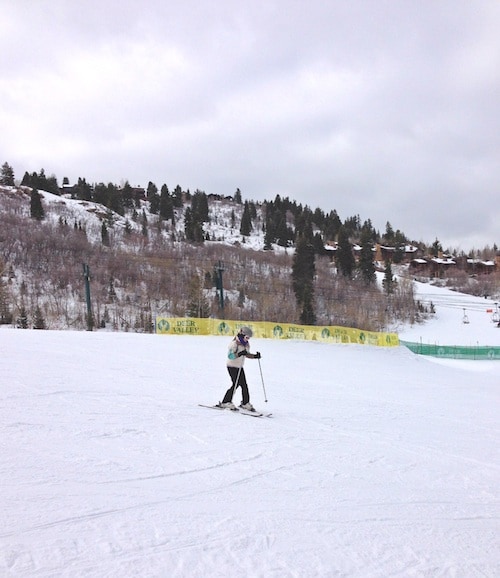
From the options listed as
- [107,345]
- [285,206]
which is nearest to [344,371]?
[107,345]

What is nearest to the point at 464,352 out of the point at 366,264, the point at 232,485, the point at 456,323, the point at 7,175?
the point at 456,323

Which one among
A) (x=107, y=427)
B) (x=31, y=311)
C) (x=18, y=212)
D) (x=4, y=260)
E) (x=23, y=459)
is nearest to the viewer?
(x=23, y=459)

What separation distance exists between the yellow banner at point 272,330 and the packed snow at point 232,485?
1992cm

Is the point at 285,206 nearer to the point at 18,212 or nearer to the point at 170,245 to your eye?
the point at 170,245

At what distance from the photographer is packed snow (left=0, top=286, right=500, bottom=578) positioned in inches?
140

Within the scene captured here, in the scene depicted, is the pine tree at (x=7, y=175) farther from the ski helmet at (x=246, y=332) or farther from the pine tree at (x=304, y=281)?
the ski helmet at (x=246, y=332)

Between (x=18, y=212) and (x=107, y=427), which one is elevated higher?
(x=18, y=212)

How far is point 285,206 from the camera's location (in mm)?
167875

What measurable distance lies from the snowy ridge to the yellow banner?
20.2 meters

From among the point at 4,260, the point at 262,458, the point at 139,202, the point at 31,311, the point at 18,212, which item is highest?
the point at 139,202

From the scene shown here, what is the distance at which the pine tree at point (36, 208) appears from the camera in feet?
325

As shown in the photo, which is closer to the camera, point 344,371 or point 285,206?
point 344,371

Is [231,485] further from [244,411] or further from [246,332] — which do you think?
[246,332]

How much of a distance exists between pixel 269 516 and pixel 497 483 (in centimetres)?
378
